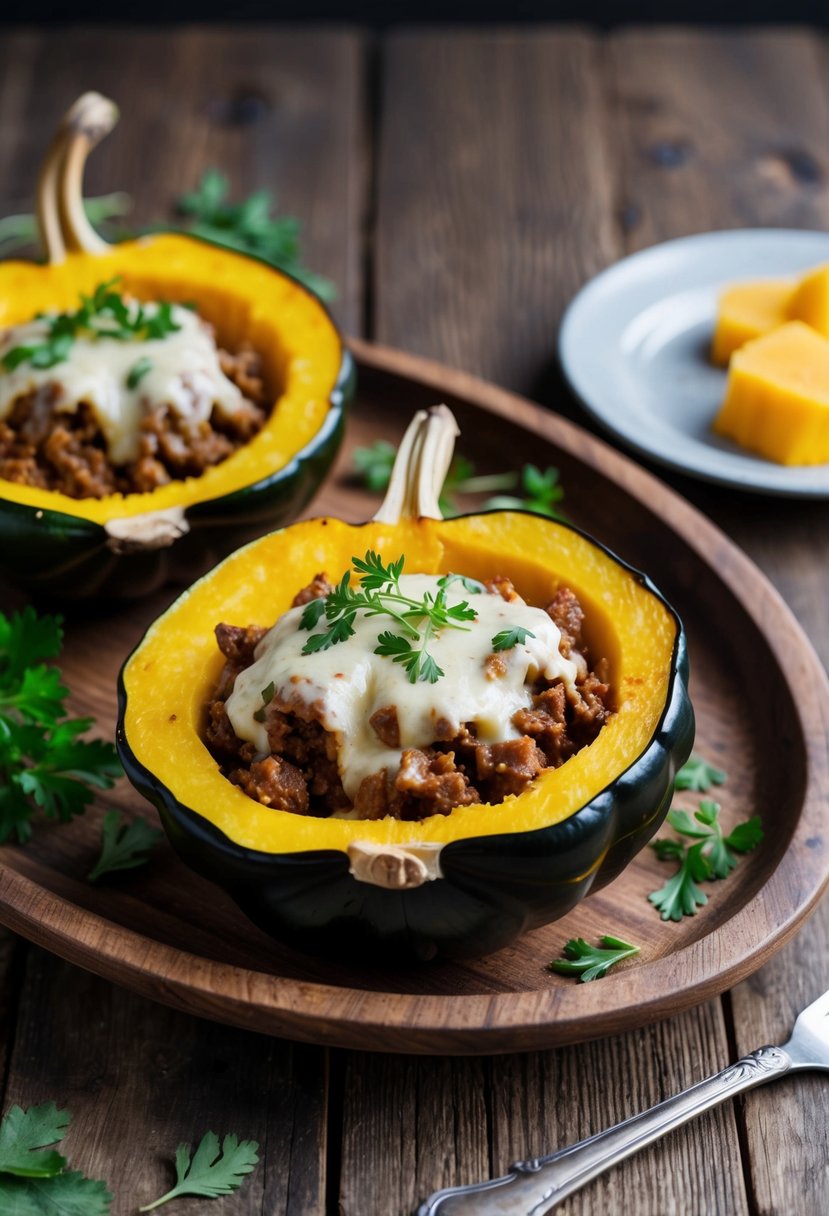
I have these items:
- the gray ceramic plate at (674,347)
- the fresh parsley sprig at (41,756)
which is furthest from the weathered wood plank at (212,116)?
the fresh parsley sprig at (41,756)

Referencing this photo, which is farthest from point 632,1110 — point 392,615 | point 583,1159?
point 392,615

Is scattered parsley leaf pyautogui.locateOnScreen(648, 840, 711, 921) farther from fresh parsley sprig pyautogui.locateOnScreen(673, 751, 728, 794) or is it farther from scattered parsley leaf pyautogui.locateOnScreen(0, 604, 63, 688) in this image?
scattered parsley leaf pyautogui.locateOnScreen(0, 604, 63, 688)

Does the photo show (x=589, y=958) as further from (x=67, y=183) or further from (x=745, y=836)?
(x=67, y=183)

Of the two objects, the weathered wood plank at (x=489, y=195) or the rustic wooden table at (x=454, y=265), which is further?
the weathered wood plank at (x=489, y=195)

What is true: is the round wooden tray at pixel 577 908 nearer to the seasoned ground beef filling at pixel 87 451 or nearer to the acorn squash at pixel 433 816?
the acorn squash at pixel 433 816

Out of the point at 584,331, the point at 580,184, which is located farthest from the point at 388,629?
the point at 580,184

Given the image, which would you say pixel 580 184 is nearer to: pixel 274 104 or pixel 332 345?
pixel 274 104
